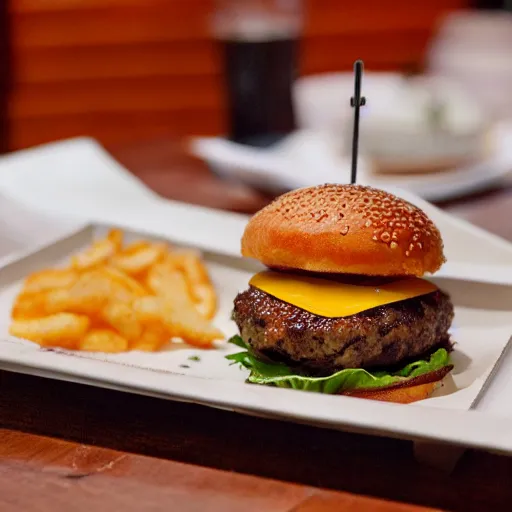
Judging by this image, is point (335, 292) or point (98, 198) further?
point (98, 198)

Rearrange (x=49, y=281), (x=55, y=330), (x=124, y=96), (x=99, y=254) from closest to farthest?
1. (x=55, y=330)
2. (x=49, y=281)
3. (x=99, y=254)
4. (x=124, y=96)

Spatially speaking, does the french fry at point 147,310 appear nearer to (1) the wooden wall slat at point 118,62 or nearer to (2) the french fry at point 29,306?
(2) the french fry at point 29,306

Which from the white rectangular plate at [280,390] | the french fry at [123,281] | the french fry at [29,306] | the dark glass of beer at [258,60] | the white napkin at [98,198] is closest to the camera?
the white rectangular plate at [280,390]

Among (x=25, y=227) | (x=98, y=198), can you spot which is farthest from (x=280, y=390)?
(x=98, y=198)

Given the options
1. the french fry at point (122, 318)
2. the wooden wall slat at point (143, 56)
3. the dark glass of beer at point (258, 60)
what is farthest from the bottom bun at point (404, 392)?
the wooden wall slat at point (143, 56)

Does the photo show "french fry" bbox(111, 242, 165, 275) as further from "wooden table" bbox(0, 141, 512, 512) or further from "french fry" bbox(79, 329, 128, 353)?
"wooden table" bbox(0, 141, 512, 512)

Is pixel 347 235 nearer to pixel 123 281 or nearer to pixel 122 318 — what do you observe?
pixel 122 318

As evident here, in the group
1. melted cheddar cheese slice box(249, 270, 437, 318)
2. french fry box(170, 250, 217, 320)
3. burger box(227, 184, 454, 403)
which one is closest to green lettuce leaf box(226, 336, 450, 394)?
burger box(227, 184, 454, 403)

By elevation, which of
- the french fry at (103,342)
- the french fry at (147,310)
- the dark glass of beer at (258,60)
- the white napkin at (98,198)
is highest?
the dark glass of beer at (258,60)
